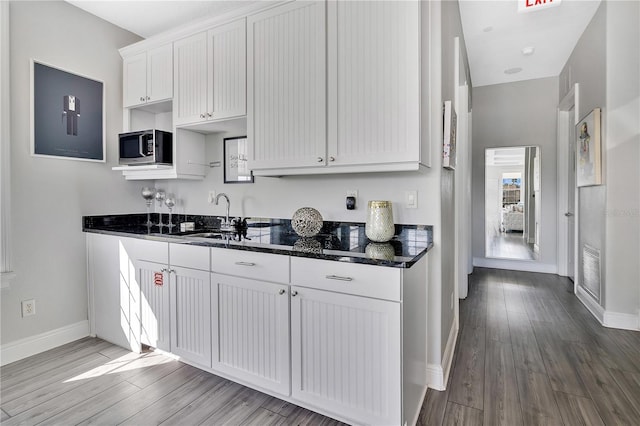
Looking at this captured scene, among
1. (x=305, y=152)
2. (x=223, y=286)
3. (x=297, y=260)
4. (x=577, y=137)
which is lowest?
(x=223, y=286)

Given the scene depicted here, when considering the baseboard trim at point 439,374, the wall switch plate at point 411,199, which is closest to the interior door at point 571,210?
the baseboard trim at point 439,374

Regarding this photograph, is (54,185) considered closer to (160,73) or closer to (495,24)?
(160,73)

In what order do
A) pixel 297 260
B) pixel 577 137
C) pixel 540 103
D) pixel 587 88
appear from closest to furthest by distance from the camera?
pixel 297 260 → pixel 587 88 → pixel 577 137 → pixel 540 103

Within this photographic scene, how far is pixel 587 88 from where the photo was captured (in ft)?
11.6

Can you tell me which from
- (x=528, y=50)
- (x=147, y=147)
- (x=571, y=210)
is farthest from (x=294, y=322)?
(x=571, y=210)

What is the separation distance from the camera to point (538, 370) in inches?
86.3

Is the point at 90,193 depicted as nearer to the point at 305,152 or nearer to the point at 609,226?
the point at 305,152

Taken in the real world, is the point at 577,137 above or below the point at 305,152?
above

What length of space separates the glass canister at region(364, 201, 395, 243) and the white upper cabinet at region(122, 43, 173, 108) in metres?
2.00

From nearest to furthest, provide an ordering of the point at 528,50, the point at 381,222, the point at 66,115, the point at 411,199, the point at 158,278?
the point at 381,222 → the point at 411,199 → the point at 158,278 → the point at 66,115 → the point at 528,50

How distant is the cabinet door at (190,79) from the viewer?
8.40 feet

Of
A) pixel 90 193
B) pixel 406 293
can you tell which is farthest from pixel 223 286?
pixel 90 193

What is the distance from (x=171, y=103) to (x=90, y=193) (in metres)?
1.05

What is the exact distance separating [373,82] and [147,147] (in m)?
1.95
